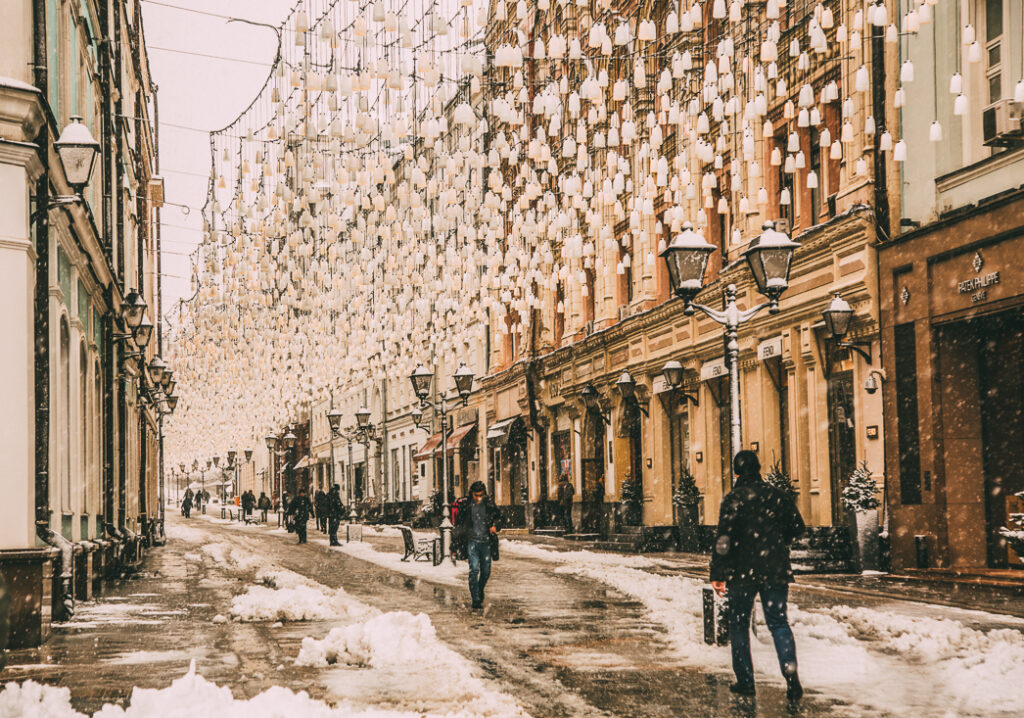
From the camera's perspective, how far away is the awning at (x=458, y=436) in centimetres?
5025

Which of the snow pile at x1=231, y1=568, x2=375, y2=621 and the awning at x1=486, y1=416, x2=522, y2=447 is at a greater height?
the awning at x1=486, y1=416, x2=522, y2=447

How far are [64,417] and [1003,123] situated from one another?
13.9m

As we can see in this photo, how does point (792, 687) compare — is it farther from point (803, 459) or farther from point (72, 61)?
point (803, 459)

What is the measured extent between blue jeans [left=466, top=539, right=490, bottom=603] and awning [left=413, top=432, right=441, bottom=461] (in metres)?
33.2

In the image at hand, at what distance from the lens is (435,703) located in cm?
937

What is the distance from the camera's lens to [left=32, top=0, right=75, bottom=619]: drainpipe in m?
13.7

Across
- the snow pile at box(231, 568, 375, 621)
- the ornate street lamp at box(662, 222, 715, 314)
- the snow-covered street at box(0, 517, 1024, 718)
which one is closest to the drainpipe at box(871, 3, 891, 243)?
the snow-covered street at box(0, 517, 1024, 718)

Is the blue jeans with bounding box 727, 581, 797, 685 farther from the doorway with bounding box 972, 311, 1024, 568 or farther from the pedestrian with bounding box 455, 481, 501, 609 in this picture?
the doorway with bounding box 972, 311, 1024, 568

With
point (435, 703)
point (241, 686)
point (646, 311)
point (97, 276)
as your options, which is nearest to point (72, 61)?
point (97, 276)

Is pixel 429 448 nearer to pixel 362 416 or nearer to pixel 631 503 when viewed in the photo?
pixel 362 416

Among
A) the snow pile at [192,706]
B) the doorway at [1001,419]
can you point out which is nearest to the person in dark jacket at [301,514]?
the doorway at [1001,419]

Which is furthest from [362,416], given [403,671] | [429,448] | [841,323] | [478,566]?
[403,671]

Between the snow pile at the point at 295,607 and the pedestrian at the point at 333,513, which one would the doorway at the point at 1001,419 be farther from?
the pedestrian at the point at 333,513

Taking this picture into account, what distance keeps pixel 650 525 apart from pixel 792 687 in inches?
948
